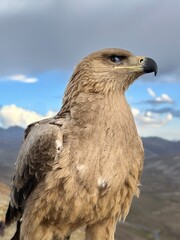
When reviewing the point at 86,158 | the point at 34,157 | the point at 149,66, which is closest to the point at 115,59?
the point at 149,66

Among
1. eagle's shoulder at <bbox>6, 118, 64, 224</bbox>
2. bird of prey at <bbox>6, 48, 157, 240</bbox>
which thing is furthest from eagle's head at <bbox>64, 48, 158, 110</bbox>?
eagle's shoulder at <bbox>6, 118, 64, 224</bbox>

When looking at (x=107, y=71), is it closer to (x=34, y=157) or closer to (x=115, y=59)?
(x=115, y=59)

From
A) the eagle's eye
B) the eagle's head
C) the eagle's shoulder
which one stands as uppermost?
the eagle's eye

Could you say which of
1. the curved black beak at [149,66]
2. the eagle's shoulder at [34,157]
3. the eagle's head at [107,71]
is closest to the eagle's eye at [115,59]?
the eagle's head at [107,71]

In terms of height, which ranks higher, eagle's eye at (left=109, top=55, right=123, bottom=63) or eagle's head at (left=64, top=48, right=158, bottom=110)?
eagle's eye at (left=109, top=55, right=123, bottom=63)

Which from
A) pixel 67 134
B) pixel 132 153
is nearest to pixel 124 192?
pixel 132 153

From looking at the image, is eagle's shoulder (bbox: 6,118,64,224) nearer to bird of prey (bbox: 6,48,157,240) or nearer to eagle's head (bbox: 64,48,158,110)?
bird of prey (bbox: 6,48,157,240)

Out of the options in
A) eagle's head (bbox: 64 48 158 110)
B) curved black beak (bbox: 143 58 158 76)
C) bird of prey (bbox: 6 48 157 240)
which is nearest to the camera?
bird of prey (bbox: 6 48 157 240)

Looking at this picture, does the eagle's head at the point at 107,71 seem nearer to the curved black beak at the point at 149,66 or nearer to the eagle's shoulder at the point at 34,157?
the curved black beak at the point at 149,66
